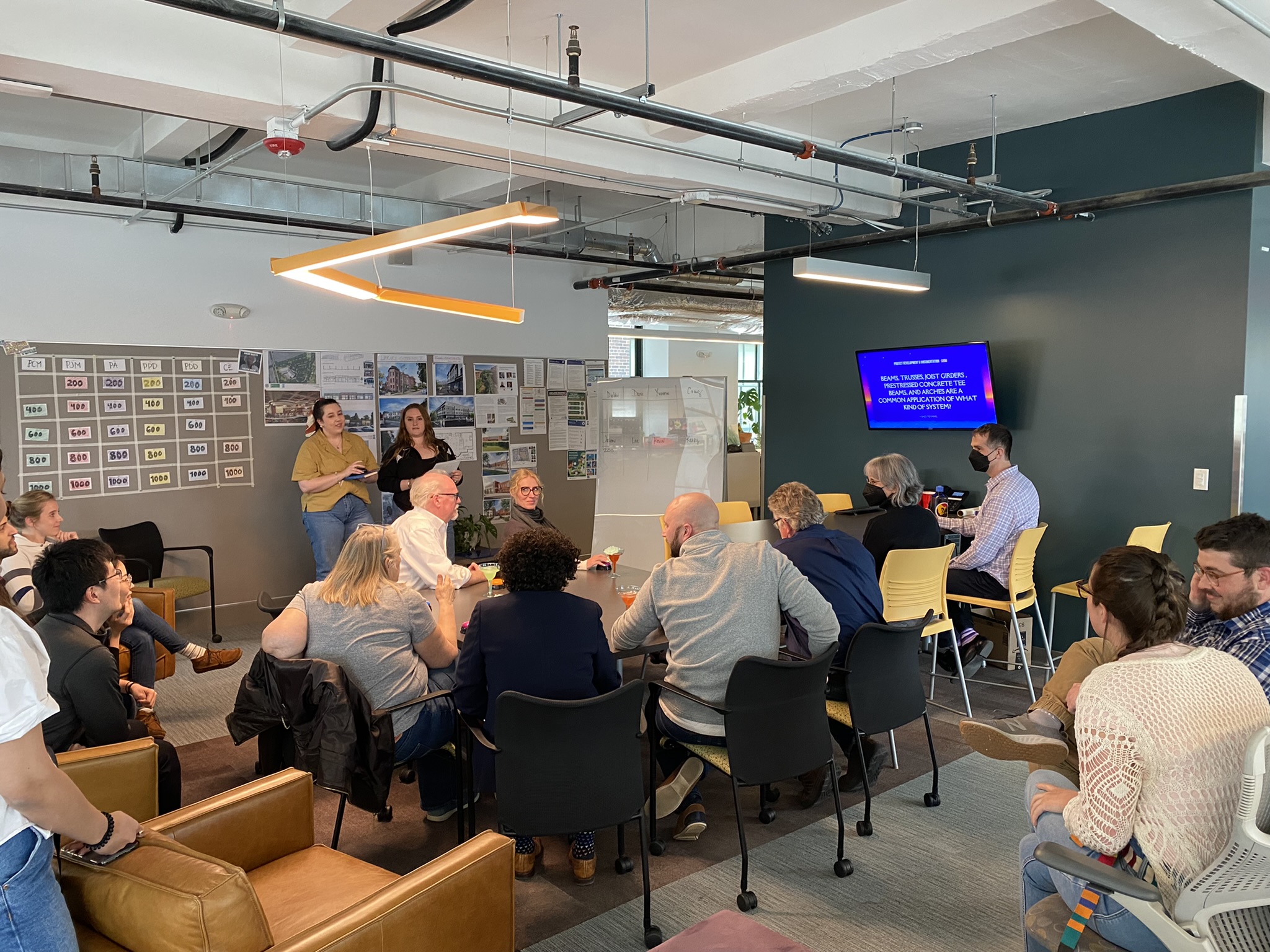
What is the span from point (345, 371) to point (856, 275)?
4.02 m

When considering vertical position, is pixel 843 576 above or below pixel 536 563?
below

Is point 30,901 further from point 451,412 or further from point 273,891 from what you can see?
point 451,412

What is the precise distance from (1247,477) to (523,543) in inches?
187

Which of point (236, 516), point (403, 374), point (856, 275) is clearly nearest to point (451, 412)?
point (403, 374)

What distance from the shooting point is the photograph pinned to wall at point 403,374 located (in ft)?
24.7

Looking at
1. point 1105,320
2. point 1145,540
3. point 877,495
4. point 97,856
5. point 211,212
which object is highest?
point 211,212

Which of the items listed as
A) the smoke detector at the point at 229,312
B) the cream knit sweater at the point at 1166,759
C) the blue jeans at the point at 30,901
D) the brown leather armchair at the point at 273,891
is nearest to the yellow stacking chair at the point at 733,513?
the smoke detector at the point at 229,312

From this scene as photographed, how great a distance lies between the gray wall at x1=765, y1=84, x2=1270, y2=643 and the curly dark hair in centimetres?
438

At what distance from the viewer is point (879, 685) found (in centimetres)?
342

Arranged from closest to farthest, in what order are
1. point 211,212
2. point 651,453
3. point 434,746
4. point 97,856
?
point 97,856
point 434,746
point 211,212
point 651,453

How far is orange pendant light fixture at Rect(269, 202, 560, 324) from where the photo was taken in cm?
295

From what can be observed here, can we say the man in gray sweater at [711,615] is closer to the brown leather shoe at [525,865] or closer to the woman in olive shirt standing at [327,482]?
the brown leather shoe at [525,865]

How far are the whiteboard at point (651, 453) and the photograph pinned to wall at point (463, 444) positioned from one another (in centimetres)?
132

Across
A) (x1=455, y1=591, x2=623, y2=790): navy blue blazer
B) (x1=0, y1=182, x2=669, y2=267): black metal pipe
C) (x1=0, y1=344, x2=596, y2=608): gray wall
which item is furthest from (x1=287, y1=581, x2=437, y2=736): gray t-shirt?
(x1=0, y1=344, x2=596, y2=608): gray wall
